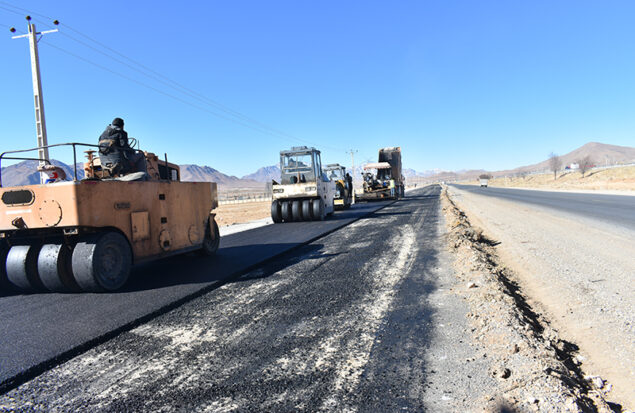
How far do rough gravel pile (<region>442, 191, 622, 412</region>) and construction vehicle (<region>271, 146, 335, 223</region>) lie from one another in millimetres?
10152

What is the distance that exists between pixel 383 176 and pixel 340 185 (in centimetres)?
860

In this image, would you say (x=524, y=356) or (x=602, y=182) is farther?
(x=602, y=182)

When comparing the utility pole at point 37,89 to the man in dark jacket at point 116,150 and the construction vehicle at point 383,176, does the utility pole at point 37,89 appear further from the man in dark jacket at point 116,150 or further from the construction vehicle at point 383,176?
the construction vehicle at point 383,176

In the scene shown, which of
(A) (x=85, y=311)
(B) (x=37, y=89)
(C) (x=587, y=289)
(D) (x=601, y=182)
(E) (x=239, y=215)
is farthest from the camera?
(D) (x=601, y=182)

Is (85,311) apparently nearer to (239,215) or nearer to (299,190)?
(299,190)

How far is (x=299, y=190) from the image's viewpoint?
15.1 m

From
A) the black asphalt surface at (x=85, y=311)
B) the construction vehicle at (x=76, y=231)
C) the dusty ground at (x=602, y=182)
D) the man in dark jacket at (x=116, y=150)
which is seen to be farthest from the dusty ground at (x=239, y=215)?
the dusty ground at (x=602, y=182)

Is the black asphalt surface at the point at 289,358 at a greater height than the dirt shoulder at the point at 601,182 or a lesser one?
lesser

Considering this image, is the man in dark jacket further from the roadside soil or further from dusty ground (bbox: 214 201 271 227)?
dusty ground (bbox: 214 201 271 227)

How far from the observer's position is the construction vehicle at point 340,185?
862 inches

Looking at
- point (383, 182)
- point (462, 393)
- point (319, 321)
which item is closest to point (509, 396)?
point (462, 393)

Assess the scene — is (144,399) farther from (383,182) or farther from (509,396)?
(383,182)

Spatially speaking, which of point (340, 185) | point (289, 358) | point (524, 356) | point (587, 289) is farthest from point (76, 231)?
point (340, 185)

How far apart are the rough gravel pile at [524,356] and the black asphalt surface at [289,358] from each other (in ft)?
0.51
